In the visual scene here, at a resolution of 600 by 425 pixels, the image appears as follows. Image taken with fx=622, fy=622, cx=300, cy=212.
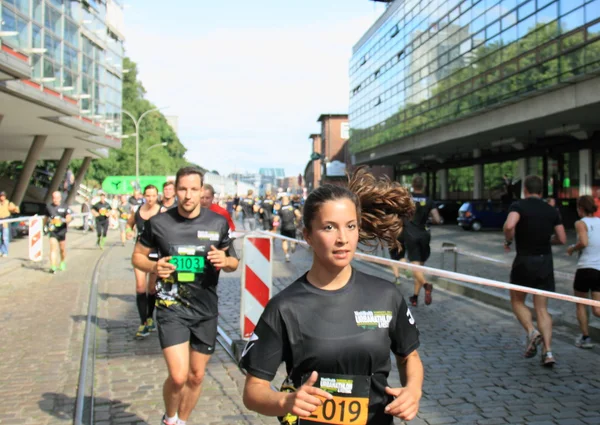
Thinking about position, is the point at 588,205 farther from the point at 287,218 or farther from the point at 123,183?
the point at 123,183

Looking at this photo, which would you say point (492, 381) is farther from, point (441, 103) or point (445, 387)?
point (441, 103)

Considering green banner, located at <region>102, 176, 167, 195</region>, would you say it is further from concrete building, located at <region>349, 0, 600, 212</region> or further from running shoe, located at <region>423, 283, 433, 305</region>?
running shoe, located at <region>423, 283, 433, 305</region>

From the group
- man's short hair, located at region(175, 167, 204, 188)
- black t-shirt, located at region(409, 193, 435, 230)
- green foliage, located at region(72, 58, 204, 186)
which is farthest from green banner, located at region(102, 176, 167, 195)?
man's short hair, located at region(175, 167, 204, 188)

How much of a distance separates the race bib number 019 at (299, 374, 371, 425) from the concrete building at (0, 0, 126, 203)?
56.6 ft

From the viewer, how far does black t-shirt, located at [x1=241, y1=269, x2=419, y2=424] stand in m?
2.18

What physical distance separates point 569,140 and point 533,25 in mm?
6494

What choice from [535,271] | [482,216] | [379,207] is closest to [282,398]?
[379,207]

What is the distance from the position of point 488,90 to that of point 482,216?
6.07 metres

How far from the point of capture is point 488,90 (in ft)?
90.1

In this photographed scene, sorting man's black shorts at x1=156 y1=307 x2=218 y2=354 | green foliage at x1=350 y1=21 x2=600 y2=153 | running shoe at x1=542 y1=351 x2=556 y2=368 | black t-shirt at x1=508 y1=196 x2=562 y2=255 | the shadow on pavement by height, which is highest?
green foliage at x1=350 y1=21 x2=600 y2=153

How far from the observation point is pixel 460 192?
42938 mm

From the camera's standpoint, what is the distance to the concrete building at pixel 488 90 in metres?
21.5

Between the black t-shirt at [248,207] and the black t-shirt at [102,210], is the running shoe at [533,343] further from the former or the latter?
the black t-shirt at [248,207]

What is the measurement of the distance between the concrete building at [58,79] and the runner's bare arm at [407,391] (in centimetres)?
1722
